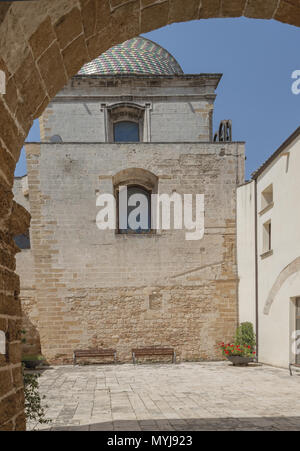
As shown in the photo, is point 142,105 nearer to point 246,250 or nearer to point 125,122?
point 125,122

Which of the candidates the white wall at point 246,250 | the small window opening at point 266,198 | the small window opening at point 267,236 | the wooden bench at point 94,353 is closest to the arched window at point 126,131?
the white wall at point 246,250

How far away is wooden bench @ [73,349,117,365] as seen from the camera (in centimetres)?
1213

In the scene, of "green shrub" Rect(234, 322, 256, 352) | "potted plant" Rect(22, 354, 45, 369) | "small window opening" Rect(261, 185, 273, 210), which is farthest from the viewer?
"small window opening" Rect(261, 185, 273, 210)

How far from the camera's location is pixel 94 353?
12.2m

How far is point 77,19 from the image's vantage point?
239cm

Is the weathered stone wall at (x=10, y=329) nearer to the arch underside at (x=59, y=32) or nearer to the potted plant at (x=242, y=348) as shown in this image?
the arch underside at (x=59, y=32)

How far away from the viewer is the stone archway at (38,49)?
2.13 m

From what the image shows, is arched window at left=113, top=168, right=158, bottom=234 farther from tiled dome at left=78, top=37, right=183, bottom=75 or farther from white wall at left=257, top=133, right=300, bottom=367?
tiled dome at left=78, top=37, right=183, bottom=75

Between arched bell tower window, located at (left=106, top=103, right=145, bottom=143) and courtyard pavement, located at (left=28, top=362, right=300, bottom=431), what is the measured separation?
10.4 metres

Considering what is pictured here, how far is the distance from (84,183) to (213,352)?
6.82 meters

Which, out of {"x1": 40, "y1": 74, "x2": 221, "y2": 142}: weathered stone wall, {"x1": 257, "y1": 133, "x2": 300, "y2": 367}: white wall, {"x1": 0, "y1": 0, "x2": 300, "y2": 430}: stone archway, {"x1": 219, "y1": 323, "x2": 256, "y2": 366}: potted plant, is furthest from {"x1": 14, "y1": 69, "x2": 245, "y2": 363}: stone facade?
{"x1": 0, "y1": 0, "x2": 300, "y2": 430}: stone archway
